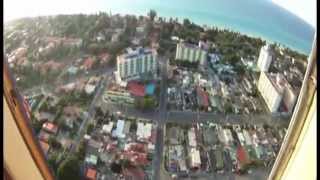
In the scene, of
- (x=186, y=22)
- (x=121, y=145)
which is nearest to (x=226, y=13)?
(x=186, y=22)

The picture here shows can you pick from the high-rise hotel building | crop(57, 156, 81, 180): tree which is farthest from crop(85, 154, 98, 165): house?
the high-rise hotel building

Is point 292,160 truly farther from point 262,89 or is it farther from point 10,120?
point 262,89

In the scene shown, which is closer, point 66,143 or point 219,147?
point 66,143

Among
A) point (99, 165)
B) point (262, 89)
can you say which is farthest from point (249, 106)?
point (99, 165)

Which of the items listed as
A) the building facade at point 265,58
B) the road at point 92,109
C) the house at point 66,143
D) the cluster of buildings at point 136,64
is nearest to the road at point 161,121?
the cluster of buildings at point 136,64

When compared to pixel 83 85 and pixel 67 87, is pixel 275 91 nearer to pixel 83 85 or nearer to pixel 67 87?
pixel 83 85

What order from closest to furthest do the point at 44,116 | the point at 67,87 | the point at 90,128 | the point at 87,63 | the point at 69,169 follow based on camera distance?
the point at 69,169, the point at 44,116, the point at 90,128, the point at 67,87, the point at 87,63
